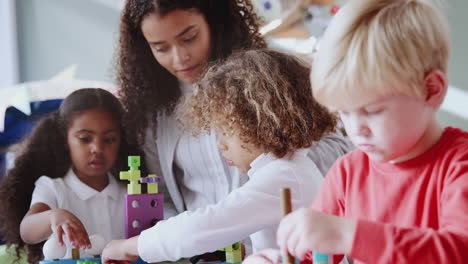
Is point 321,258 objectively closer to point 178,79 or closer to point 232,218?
point 232,218

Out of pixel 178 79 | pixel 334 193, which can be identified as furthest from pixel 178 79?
pixel 334 193

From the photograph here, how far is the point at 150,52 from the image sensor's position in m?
1.10

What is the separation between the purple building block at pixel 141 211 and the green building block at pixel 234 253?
143mm

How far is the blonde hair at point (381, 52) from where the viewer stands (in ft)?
1.96

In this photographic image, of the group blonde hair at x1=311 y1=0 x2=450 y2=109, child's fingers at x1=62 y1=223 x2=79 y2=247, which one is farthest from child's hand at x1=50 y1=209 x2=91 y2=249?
blonde hair at x1=311 y1=0 x2=450 y2=109

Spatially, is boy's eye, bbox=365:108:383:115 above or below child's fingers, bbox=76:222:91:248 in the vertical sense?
above

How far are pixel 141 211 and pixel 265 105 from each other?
292 millimetres

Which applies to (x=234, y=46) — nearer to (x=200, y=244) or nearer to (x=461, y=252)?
(x=200, y=244)

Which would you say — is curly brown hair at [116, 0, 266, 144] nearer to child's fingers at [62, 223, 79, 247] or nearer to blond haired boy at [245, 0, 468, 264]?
child's fingers at [62, 223, 79, 247]

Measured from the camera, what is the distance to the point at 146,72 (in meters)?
1.12

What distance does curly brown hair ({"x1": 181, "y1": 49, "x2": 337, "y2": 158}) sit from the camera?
930 mm

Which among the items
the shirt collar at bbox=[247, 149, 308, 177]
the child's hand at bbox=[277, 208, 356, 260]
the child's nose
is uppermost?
the child's nose

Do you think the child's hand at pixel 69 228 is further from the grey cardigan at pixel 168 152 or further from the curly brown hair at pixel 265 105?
the curly brown hair at pixel 265 105

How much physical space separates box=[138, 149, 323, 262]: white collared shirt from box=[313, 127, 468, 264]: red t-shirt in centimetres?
15
